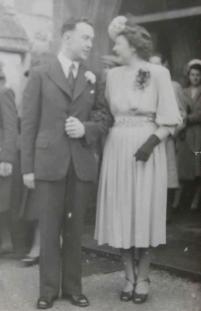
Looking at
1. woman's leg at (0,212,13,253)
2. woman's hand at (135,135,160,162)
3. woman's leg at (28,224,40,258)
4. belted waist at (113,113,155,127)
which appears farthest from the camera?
woman's leg at (0,212,13,253)

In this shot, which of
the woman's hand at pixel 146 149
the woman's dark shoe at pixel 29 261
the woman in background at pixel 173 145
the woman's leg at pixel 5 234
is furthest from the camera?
the woman in background at pixel 173 145

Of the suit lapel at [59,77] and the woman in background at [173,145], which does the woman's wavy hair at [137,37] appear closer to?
the suit lapel at [59,77]

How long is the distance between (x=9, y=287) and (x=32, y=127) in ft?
3.41

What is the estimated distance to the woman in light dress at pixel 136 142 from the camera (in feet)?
12.3

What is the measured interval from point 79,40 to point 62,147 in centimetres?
57

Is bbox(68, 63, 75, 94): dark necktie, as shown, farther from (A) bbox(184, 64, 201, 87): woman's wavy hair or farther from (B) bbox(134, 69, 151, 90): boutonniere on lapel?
(A) bbox(184, 64, 201, 87): woman's wavy hair

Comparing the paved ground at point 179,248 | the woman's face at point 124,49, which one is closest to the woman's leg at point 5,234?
the paved ground at point 179,248

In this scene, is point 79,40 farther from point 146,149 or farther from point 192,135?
point 192,135

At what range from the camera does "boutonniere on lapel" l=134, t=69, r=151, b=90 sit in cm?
374

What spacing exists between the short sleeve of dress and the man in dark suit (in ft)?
1.09

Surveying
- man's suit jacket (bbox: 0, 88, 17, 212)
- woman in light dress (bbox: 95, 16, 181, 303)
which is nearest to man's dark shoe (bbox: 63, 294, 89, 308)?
woman in light dress (bbox: 95, 16, 181, 303)

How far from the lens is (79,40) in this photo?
3582mm

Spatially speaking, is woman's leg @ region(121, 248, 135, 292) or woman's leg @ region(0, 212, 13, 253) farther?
woman's leg @ region(0, 212, 13, 253)

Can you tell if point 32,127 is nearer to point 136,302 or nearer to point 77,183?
point 77,183
